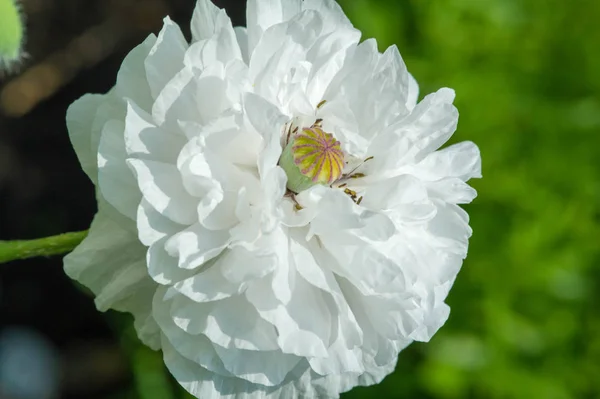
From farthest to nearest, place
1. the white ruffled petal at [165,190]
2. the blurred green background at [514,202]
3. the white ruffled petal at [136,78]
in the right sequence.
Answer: the blurred green background at [514,202], the white ruffled petal at [136,78], the white ruffled petal at [165,190]

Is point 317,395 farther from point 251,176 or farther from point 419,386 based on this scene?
point 419,386

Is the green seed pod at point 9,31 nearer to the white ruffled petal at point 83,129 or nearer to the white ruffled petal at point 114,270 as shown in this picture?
the white ruffled petal at point 83,129

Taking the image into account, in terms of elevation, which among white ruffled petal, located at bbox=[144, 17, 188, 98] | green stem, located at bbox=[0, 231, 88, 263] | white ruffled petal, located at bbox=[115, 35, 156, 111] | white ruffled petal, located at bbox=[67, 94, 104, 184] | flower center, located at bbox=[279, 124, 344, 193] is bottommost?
green stem, located at bbox=[0, 231, 88, 263]

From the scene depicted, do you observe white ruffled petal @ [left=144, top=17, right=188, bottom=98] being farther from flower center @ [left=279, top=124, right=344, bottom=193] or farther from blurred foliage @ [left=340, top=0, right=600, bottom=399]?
blurred foliage @ [left=340, top=0, right=600, bottom=399]

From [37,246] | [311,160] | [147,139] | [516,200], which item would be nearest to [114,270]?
[37,246]

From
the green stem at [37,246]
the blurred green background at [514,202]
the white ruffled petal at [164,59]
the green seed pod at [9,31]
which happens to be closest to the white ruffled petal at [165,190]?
the white ruffled petal at [164,59]

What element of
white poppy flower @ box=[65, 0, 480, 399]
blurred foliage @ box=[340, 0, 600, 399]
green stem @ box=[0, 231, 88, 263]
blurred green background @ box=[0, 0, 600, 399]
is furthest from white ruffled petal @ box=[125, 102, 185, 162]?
blurred foliage @ box=[340, 0, 600, 399]

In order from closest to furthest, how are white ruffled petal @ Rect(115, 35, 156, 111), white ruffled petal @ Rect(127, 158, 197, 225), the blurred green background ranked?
white ruffled petal @ Rect(127, 158, 197, 225), white ruffled petal @ Rect(115, 35, 156, 111), the blurred green background
